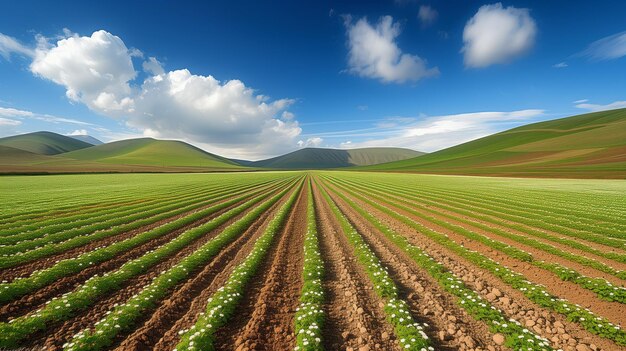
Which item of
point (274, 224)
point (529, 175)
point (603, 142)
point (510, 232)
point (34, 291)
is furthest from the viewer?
point (603, 142)

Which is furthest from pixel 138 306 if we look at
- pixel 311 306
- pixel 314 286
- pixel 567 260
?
pixel 567 260

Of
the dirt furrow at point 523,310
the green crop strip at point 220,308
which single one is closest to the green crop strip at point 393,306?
the dirt furrow at point 523,310

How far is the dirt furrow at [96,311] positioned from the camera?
943 cm

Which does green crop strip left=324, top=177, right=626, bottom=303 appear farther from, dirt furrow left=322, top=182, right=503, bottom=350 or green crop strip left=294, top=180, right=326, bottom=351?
green crop strip left=294, top=180, right=326, bottom=351

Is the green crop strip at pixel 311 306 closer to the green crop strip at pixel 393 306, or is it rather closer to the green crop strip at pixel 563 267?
the green crop strip at pixel 393 306

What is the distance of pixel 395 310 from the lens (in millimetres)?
11289

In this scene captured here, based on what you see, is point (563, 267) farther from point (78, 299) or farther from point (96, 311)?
point (78, 299)

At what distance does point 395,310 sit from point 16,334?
590 inches

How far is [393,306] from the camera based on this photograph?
11539 mm

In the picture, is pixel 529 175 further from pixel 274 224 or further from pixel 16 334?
pixel 16 334

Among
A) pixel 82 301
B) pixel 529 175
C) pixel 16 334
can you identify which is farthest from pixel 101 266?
pixel 529 175

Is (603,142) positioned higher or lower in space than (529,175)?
higher

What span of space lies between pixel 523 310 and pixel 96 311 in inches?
778

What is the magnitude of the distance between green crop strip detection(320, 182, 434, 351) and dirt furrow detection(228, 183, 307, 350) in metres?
4.30
